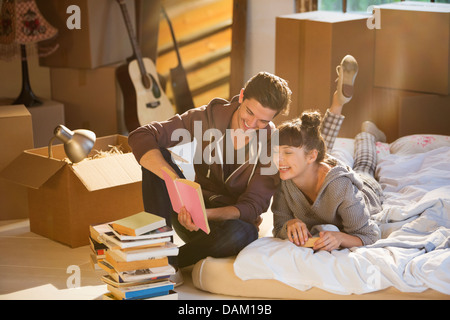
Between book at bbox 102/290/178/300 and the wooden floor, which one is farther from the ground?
book at bbox 102/290/178/300

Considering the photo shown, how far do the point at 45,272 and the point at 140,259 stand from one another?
25.5 inches

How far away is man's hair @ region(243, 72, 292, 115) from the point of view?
227 centimetres

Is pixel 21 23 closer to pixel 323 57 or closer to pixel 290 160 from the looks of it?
pixel 323 57

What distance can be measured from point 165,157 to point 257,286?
0.59m

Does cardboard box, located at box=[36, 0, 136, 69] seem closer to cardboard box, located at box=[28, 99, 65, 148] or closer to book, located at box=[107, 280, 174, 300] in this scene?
cardboard box, located at box=[28, 99, 65, 148]

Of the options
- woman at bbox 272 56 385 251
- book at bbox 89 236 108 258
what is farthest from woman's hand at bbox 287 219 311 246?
book at bbox 89 236 108 258

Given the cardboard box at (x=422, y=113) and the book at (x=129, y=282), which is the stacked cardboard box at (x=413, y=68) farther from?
the book at (x=129, y=282)

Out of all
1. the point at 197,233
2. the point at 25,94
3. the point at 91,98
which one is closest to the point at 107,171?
the point at 197,233

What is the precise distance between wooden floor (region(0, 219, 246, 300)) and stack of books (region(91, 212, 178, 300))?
0.23 meters

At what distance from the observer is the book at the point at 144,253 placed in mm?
2011

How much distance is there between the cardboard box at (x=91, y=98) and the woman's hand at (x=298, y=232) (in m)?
2.30

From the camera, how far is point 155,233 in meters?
2.05

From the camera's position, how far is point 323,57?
3764mm

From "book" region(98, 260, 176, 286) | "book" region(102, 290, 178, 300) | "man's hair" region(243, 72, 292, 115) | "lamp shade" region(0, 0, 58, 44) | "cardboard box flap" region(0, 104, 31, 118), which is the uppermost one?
"lamp shade" region(0, 0, 58, 44)
